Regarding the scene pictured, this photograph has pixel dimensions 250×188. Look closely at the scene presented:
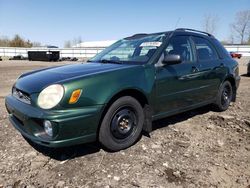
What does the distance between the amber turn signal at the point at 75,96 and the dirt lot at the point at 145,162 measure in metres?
0.83

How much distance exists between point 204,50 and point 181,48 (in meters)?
0.77

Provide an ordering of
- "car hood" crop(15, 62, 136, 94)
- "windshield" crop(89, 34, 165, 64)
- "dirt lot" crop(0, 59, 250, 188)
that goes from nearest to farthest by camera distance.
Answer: "dirt lot" crop(0, 59, 250, 188), "car hood" crop(15, 62, 136, 94), "windshield" crop(89, 34, 165, 64)

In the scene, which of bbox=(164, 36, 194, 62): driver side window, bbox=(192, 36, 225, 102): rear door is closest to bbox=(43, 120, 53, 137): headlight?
bbox=(164, 36, 194, 62): driver side window

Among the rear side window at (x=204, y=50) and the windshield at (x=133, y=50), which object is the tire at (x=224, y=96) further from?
the windshield at (x=133, y=50)

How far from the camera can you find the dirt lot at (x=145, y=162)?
2963 mm

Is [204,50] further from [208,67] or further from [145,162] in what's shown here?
[145,162]

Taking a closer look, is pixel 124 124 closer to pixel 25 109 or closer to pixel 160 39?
pixel 25 109

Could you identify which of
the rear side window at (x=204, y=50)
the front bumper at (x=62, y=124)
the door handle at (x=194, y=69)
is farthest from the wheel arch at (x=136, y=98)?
the rear side window at (x=204, y=50)

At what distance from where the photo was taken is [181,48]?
455 cm

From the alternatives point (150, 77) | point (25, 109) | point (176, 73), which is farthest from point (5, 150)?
point (176, 73)

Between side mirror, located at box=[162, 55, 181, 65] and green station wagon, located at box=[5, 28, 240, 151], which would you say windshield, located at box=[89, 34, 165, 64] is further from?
side mirror, located at box=[162, 55, 181, 65]

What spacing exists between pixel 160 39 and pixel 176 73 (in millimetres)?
630

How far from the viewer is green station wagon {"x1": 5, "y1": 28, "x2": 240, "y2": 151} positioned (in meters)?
3.10

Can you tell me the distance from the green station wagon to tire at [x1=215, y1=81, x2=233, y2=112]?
0.88 ft
